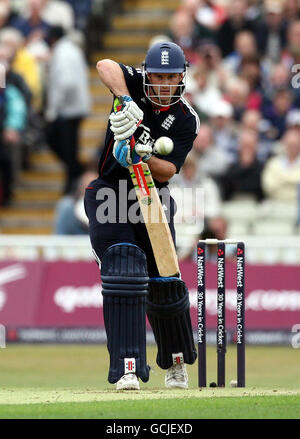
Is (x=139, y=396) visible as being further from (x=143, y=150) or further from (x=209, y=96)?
(x=209, y=96)

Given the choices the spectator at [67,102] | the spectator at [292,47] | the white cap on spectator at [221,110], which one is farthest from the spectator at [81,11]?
the spectator at [292,47]

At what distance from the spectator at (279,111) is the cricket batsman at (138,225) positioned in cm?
746

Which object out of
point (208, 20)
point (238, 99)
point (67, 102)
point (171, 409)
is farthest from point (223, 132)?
point (171, 409)

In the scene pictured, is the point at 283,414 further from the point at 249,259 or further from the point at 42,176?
the point at 42,176

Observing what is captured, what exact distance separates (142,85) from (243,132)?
719 centimetres

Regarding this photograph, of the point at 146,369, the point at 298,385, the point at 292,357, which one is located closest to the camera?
the point at 146,369

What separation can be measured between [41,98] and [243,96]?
315 centimetres

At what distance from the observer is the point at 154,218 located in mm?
8227

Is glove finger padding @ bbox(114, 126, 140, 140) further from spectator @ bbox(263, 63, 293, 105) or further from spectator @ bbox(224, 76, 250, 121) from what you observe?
spectator @ bbox(224, 76, 250, 121)

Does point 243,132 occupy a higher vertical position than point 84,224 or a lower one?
higher

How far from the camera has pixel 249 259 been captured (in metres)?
14.1

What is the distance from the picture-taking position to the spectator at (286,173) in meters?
14.8

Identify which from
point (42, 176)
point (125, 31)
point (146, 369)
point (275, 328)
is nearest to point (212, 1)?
point (125, 31)
